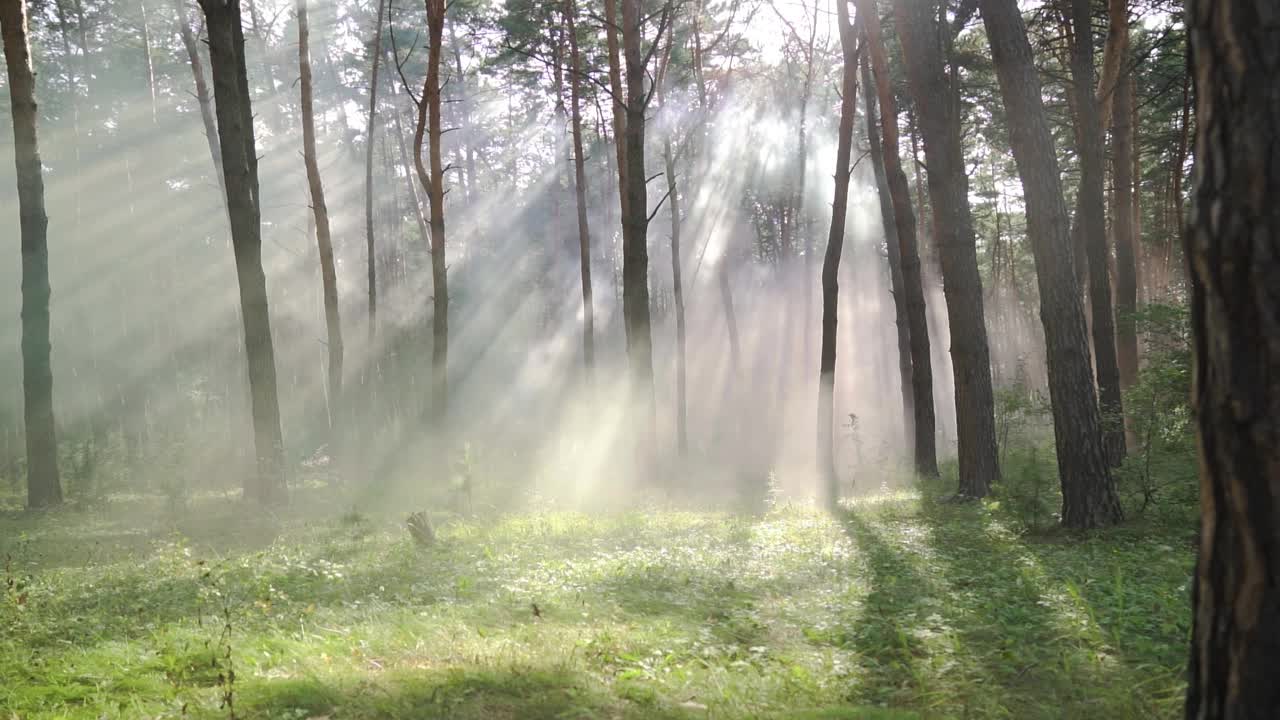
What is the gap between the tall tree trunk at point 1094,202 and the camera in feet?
42.2

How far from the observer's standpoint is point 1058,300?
27.3 feet

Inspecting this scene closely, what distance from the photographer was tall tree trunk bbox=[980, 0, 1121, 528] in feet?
27.1

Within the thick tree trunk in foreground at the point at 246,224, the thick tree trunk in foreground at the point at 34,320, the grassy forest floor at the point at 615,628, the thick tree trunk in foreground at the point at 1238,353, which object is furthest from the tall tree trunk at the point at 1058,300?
the thick tree trunk in foreground at the point at 34,320

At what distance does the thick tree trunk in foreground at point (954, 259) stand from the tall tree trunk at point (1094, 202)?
8.54 ft

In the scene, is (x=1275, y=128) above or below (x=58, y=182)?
below

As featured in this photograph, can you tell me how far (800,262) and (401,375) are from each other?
2334 centimetres

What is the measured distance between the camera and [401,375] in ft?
99.8

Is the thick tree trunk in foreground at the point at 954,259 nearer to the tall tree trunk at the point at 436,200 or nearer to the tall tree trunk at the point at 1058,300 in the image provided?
the tall tree trunk at the point at 1058,300

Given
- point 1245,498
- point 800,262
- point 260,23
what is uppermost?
point 260,23

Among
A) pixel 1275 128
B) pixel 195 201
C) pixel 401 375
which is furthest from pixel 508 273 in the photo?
pixel 1275 128

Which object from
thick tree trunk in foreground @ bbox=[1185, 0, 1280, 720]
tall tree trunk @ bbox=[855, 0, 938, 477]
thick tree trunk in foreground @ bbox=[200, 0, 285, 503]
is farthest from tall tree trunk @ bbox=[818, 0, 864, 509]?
thick tree trunk in foreground @ bbox=[1185, 0, 1280, 720]

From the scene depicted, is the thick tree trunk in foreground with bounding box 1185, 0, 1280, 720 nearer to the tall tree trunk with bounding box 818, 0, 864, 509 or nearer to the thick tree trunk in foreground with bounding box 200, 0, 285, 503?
the thick tree trunk in foreground with bounding box 200, 0, 285, 503

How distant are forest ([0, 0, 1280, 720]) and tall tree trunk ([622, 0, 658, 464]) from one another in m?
0.09

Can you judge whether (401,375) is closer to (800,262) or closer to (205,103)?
(205,103)
